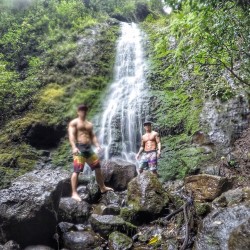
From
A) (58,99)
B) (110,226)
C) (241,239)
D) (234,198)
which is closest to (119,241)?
(110,226)

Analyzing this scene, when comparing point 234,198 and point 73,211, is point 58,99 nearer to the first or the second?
point 73,211

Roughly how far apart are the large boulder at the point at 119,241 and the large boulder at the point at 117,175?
9.48 ft

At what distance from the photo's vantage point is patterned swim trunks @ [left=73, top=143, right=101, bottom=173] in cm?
588

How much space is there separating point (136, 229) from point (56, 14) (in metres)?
15.8

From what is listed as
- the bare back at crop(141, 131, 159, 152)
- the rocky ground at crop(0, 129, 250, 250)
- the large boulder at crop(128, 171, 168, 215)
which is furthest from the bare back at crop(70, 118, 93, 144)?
the bare back at crop(141, 131, 159, 152)

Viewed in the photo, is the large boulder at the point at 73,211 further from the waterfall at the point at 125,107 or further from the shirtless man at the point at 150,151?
the waterfall at the point at 125,107

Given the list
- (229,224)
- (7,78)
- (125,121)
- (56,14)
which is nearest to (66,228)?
(229,224)

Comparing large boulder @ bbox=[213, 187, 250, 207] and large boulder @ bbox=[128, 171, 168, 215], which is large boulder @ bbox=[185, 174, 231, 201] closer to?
large boulder @ bbox=[128, 171, 168, 215]

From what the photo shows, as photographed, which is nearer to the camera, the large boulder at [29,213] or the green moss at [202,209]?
the green moss at [202,209]

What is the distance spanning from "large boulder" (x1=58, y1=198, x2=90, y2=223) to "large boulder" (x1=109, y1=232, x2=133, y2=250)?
1.19m

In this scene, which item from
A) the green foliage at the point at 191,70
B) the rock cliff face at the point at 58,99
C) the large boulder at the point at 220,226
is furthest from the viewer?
Result: the rock cliff face at the point at 58,99

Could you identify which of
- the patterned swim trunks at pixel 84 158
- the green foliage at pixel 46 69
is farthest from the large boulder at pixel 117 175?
the green foliage at pixel 46 69

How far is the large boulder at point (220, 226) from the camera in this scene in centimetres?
431

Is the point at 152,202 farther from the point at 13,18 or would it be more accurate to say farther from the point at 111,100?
the point at 13,18
